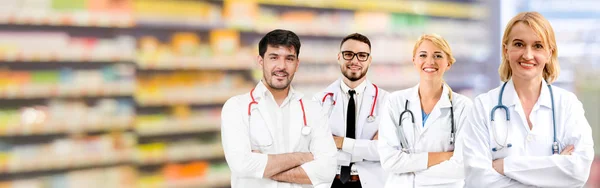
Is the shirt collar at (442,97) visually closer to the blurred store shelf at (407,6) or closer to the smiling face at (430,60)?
the smiling face at (430,60)

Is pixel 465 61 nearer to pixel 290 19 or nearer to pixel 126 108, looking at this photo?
pixel 290 19

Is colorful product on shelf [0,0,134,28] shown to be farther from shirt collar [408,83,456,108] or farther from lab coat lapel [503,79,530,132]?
lab coat lapel [503,79,530,132]

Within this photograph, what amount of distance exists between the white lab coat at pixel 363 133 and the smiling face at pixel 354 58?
7cm

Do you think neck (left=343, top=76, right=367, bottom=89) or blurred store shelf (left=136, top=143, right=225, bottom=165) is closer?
neck (left=343, top=76, right=367, bottom=89)

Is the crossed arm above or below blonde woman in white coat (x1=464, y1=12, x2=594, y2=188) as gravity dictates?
below

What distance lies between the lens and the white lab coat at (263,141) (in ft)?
8.26

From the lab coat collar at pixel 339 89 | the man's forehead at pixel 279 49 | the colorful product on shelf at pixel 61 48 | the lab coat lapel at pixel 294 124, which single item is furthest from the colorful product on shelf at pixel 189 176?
the man's forehead at pixel 279 49

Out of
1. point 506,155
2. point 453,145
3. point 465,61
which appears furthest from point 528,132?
point 465,61

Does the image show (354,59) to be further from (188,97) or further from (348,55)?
(188,97)

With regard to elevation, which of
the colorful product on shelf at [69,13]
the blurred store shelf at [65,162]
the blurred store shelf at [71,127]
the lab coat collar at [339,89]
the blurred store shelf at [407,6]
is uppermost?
the blurred store shelf at [407,6]

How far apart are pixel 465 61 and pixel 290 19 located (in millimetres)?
2386

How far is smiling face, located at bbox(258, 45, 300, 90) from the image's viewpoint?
2551 millimetres

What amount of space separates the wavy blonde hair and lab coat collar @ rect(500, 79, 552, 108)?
48mm

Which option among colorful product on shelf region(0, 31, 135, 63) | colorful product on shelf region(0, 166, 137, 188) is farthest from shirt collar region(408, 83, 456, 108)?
colorful product on shelf region(0, 166, 137, 188)
